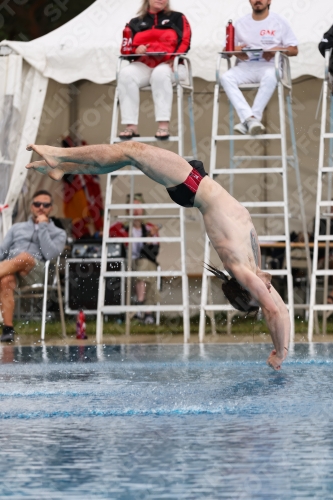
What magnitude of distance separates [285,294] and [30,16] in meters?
6.39

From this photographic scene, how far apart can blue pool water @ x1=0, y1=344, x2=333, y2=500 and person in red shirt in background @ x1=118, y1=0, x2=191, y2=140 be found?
338 cm

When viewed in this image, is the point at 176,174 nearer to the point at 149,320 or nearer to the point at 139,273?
the point at 139,273

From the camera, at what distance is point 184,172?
209 inches

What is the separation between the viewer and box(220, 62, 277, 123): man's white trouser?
8.76 m

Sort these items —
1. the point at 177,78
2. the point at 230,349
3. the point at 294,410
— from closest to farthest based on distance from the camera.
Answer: the point at 294,410, the point at 230,349, the point at 177,78

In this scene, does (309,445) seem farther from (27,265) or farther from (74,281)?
(74,281)

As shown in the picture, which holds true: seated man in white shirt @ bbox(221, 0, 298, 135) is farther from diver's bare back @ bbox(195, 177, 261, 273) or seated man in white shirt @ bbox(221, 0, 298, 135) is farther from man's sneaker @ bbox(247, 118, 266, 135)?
diver's bare back @ bbox(195, 177, 261, 273)

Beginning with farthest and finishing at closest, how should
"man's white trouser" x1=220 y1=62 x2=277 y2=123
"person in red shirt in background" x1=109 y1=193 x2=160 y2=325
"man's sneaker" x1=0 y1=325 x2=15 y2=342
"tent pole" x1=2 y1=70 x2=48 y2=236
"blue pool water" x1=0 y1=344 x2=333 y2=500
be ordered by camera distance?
"person in red shirt in background" x1=109 y1=193 x2=160 y2=325, "tent pole" x1=2 y1=70 x2=48 y2=236, "man's sneaker" x1=0 y1=325 x2=15 y2=342, "man's white trouser" x1=220 y1=62 x2=277 y2=123, "blue pool water" x1=0 y1=344 x2=333 y2=500

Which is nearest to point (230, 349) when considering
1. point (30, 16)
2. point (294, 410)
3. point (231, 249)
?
point (231, 249)

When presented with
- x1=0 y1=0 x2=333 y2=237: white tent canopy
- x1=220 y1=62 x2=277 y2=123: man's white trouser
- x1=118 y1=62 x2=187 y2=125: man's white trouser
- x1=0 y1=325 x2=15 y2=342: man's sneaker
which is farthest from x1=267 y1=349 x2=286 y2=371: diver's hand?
x1=0 y1=0 x2=333 y2=237: white tent canopy

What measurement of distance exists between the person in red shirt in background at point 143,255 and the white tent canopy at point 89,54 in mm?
1803

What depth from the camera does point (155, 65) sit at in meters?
9.05

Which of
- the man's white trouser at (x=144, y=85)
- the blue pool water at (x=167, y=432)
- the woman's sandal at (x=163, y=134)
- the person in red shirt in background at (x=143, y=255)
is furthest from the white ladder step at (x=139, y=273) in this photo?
the blue pool water at (x=167, y=432)

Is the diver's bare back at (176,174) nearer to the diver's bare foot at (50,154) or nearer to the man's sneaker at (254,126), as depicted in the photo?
the diver's bare foot at (50,154)
